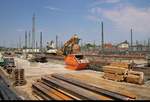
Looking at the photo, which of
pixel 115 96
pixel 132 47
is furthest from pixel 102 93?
pixel 132 47

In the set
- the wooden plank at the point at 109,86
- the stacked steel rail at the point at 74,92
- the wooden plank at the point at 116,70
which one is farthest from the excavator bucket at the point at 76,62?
the stacked steel rail at the point at 74,92

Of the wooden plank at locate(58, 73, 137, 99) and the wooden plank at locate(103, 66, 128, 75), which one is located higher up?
the wooden plank at locate(103, 66, 128, 75)

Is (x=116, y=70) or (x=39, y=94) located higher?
(x=116, y=70)

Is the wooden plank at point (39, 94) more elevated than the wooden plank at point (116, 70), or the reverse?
the wooden plank at point (116, 70)

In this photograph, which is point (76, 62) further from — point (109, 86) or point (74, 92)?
point (74, 92)

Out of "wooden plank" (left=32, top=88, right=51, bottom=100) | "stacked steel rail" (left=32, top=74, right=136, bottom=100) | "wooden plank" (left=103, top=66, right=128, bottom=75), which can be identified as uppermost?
"wooden plank" (left=103, top=66, right=128, bottom=75)

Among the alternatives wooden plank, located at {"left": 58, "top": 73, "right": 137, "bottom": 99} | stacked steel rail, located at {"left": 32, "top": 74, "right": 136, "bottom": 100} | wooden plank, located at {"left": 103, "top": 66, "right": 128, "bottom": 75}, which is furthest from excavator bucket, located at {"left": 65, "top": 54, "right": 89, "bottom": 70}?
stacked steel rail, located at {"left": 32, "top": 74, "right": 136, "bottom": 100}

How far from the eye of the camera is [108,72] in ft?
51.4

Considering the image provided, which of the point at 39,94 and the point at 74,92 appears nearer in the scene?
the point at 74,92

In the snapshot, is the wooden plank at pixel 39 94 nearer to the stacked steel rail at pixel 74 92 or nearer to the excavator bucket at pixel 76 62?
the stacked steel rail at pixel 74 92

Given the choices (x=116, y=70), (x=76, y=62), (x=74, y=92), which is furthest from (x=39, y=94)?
(x=76, y=62)

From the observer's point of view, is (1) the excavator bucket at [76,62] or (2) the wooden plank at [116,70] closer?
(2) the wooden plank at [116,70]

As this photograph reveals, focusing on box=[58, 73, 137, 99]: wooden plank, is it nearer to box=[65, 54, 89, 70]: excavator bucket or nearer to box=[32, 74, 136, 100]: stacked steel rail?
box=[32, 74, 136, 100]: stacked steel rail

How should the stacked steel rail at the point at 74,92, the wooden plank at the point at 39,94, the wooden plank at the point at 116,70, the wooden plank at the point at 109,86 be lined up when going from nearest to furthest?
the stacked steel rail at the point at 74,92, the wooden plank at the point at 109,86, the wooden plank at the point at 39,94, the wooden plank at the point at 116,70
